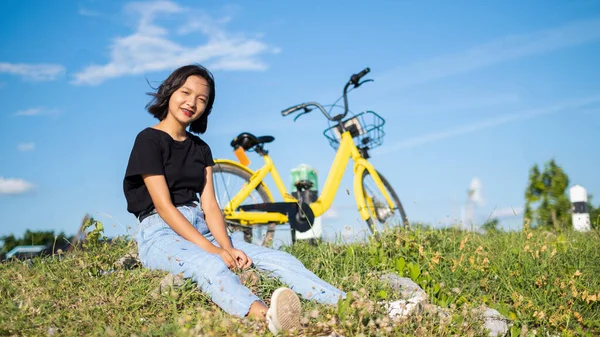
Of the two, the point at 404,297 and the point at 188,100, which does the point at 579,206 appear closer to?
the point at 404,297

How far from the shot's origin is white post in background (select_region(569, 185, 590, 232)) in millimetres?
7133

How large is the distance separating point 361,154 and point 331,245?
2.69m

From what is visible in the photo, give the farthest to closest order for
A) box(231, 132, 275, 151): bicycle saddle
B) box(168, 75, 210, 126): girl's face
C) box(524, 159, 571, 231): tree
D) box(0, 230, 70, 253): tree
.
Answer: box(524, 159, 571, 231): tree → box(231, 132, 275, 151): bicycle saddle → box(0, 230, 70, 253): tree → box(168, 75, 210, 126): girl's face

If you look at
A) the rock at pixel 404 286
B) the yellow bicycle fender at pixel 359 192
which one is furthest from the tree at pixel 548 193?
the rock at pixel 404 286

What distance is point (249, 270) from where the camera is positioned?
12.0 feet

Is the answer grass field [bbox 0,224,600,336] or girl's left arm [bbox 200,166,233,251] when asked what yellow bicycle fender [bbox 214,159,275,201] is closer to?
grass field [bbox 0,224,600,336]

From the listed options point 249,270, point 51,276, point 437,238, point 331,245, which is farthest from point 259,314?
point 437,238

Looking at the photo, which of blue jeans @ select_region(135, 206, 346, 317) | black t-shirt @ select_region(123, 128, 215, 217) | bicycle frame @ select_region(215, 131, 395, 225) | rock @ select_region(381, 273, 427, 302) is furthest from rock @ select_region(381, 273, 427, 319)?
bicycle frame @ select_region(215, 131, 395, 225)

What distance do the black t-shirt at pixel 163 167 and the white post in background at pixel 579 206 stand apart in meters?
5.07

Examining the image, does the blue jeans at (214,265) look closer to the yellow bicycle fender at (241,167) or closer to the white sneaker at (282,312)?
the white sneaker at (282,312)

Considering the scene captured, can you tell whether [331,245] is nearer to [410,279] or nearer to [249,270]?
[410,279]

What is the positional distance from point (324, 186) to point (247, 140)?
109 centimetres

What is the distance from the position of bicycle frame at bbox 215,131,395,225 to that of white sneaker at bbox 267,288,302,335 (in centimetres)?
357

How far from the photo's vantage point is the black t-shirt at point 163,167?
359 cm
